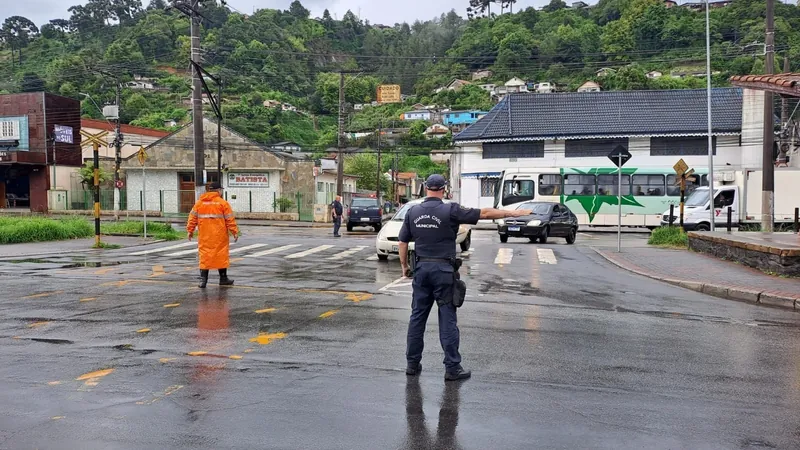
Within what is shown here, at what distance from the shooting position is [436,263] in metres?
6.31

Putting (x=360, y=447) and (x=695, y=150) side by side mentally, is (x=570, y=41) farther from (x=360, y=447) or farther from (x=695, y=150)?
(x=360, y=447)

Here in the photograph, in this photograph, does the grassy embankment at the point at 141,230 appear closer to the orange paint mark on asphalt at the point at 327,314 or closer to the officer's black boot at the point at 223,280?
the officer's black boot at the point at 223,280

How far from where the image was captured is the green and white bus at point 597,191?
122ft

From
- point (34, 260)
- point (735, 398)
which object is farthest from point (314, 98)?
point (735, 398)

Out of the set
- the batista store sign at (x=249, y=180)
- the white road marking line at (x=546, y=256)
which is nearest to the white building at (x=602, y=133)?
the batista store sign at (x=249, y=180)

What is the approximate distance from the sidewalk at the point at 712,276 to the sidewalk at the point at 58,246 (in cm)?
1481

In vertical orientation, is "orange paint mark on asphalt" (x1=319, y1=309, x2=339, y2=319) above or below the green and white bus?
below

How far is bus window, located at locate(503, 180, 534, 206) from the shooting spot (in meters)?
37.1

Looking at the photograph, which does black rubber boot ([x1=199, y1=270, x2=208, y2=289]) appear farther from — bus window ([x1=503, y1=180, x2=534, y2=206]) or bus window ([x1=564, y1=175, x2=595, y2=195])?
bus window ([x1=564, y1=175, x2=595, y2=195])

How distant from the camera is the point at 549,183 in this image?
37719mm

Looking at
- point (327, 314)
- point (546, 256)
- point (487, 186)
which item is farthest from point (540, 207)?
point (487, 186)

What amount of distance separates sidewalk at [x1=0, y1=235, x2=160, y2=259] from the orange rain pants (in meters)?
8.22

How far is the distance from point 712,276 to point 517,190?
23381 millimetres

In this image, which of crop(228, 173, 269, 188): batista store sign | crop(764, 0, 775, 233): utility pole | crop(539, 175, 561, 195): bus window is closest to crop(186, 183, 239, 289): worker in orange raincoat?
crop(764, 0, 775, 233): utility pole
